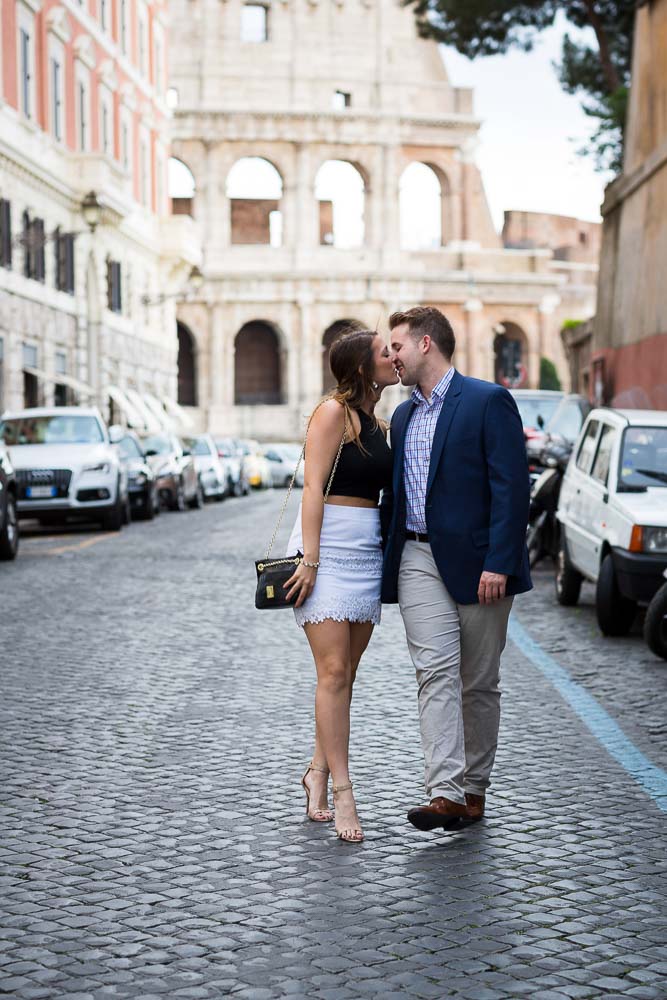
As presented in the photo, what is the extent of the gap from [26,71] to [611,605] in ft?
89.9

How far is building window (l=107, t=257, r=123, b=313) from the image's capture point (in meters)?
42.3

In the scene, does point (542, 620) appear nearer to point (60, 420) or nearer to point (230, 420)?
point (60, 420)

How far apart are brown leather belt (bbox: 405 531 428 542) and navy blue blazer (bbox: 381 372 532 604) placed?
0.05 m

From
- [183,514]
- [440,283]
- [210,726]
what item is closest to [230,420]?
[440,283]

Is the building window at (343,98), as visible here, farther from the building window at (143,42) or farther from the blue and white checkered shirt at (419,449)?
the blue and white checkered shirt at (419,449)

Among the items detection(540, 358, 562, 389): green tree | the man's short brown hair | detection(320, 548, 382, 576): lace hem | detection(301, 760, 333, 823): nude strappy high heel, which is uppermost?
detection(540, 358, 562, 389): green tree

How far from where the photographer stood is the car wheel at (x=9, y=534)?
55.8 feet

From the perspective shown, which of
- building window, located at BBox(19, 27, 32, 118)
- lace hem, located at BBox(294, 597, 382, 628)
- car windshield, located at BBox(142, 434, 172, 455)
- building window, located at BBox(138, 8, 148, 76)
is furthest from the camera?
building window, located at BBox(138, 8, 148, 76)

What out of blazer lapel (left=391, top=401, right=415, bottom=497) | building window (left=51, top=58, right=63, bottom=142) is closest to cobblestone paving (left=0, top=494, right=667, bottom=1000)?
blazer lapel (left=391, top=401, right=415, bottom=497)

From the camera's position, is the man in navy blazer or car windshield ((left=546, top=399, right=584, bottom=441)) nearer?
the man in navy blazer

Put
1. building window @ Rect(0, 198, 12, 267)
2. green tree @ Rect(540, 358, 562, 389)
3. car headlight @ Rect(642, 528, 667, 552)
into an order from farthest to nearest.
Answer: green tree @ Rect(540, 358, 562, 389) < building window @ Rect(0, 198, 12, 267) < car headlight @ Rect(642, 528, 667, 552)

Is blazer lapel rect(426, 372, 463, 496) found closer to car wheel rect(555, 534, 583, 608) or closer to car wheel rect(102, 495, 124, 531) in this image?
car wheel rect(555, 534, 583, 608)

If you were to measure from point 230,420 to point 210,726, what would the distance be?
60.4 m

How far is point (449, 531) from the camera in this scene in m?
5.59
